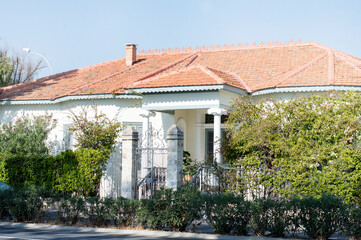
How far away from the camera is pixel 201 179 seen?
56.7 feet

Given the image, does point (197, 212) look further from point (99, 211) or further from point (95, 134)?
point (95, 134)

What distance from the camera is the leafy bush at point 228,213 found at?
13.1m

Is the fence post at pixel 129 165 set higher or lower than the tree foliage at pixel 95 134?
lower

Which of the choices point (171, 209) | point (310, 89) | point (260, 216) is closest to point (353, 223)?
point (260, 216)


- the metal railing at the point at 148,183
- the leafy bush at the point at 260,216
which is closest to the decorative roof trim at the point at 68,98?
the metal railing at the point at 148,183

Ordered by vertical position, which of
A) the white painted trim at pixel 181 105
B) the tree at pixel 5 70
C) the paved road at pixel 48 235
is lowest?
the paved road at pixel 48 235

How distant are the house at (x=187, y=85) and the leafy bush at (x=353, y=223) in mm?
6046

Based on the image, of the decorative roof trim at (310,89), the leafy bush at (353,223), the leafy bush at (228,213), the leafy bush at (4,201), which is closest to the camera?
the leafy bush at (353,223)

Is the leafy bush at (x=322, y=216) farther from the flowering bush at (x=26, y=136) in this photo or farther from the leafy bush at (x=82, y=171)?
the flowering bush at (x=26, y=136)

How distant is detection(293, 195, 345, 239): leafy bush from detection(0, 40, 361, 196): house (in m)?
5.36

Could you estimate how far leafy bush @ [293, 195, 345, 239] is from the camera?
1237cm

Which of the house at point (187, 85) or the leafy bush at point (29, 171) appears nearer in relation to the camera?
the leafy bush at point (29, 171)

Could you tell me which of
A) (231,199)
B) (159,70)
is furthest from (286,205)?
(159,70)

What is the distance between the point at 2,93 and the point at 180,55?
9247 millimetres
